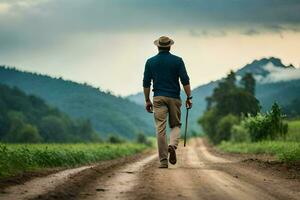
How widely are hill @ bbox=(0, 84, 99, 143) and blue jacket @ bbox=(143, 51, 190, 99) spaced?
125586 millimetres

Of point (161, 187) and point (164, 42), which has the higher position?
point (164, 42)

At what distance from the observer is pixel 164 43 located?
15000 mm

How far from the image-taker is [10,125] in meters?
150

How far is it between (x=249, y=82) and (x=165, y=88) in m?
122

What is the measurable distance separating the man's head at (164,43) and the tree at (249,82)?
120 m

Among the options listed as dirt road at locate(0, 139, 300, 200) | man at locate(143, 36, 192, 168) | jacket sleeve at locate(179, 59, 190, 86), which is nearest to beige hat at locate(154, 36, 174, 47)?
man at locate(143, 36, 192, 168)

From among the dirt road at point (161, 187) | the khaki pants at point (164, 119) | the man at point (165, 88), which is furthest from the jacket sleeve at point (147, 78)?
the dirt road at point (161, 187)

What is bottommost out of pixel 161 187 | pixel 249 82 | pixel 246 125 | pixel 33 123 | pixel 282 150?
pixel 161 187

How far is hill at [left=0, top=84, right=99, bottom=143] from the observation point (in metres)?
144

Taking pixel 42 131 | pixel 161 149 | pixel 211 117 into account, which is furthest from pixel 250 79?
pixel 161 149

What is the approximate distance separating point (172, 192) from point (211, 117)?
103 m

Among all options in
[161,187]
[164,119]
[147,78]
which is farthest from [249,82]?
[161,187]

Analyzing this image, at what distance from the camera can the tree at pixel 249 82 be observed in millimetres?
134000

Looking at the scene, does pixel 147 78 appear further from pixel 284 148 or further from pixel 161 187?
pixel 284 148
